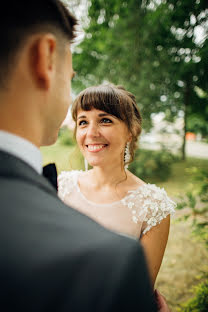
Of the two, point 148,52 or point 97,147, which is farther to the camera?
point 148,52

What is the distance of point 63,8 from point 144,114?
840cm

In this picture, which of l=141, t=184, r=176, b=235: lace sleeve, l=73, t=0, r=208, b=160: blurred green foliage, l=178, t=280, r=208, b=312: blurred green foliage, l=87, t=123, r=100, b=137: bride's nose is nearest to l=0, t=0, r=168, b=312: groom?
l=87, t=123, r=100, b=137: bride's nose

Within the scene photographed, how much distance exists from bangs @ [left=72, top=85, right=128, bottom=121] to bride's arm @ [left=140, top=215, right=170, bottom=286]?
3.75ft

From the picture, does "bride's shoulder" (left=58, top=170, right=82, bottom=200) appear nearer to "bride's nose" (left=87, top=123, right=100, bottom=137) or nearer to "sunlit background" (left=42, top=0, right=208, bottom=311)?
"bride's nose" (left=87, top=123, right=100, bottom=137)

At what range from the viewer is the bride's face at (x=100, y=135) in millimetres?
2069

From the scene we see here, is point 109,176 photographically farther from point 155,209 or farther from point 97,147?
point 155,209

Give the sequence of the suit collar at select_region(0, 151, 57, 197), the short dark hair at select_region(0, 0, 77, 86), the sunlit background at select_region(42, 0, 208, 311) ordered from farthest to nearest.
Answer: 1. the sunlit background at select_region(42, 0, 208, 311)
2. the short dark hair at select_region(0, 0, 77, 86)
3. the suit collar at select_region(0, 151, 57, 197)

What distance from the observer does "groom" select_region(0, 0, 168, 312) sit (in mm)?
492

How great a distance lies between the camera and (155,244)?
1.83 meters

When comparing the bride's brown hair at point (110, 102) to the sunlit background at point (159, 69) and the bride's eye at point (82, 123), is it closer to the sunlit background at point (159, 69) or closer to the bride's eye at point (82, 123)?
the bride's eye at point (82, 123)

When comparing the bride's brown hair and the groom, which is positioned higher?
the bride's brown hair

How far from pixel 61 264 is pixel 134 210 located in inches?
62.9

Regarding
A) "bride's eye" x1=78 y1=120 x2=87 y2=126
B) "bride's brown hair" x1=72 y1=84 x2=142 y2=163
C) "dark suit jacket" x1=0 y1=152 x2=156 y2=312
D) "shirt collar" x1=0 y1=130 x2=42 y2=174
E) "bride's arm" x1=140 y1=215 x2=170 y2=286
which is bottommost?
"bride's arm" x1=140 y1=215 x2=170 y2=286

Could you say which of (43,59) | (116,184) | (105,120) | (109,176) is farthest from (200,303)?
(43,59)
